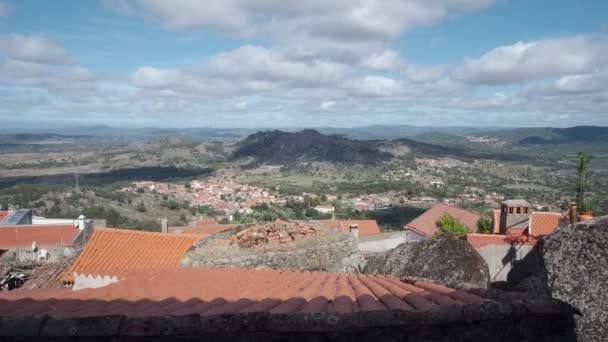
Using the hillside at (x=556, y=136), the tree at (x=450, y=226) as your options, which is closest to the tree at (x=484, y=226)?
the tree at (x=450, y=226)

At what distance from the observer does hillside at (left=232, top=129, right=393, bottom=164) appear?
132 metres

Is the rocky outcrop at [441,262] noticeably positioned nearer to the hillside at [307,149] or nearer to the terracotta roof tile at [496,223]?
the terracotta roof tile at [496,223]

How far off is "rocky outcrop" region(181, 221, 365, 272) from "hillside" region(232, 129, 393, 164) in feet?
384

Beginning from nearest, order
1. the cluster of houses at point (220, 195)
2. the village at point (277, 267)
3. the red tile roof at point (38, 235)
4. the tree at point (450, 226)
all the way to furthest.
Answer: the village at point (277, 267)
the tree at point (450, 226)
the red tile roof at point (38, 235)
the cluster of houses at point (220, 195)

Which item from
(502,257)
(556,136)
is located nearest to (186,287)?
(502,257)

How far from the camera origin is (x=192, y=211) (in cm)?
5853

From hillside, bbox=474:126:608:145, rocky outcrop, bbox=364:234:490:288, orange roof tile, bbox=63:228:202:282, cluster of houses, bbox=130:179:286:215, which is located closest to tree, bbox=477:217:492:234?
orange roof tile, bbox=63:228:202:282

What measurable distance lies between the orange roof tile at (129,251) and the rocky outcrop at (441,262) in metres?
6.65

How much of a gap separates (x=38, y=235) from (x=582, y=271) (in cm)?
2822

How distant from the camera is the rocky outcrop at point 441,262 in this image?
5.33 metres

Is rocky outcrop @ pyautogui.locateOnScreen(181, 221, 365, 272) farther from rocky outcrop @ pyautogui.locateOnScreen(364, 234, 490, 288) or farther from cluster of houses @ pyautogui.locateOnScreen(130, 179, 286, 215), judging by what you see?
cluster of houses @ pyautogui.locateOnScreen(130, 179, 286, 215)

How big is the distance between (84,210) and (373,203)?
40553 millimetres

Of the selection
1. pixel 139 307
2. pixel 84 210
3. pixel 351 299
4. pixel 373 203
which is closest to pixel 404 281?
pixel 351 299

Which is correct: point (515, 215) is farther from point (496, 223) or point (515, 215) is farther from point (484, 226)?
point (484, 226)
